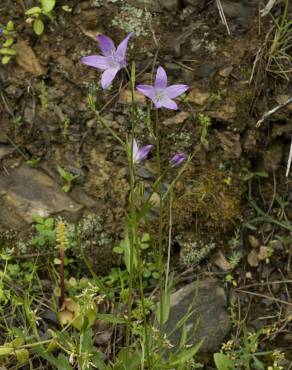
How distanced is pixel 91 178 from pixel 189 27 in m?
0.90

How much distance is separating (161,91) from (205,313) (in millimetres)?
1232

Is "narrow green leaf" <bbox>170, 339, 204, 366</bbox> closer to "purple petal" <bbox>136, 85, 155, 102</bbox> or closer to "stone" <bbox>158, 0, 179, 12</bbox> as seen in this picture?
"purple petal" <bbox>136, 85, 155, 102</bbox>

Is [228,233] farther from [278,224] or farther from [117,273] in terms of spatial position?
[117,273]

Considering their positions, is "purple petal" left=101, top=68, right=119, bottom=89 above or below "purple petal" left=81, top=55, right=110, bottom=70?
below

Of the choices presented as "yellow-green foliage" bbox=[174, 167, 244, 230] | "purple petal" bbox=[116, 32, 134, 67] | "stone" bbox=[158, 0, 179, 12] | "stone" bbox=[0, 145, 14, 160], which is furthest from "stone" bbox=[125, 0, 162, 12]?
"purple petal" bbox=[116, 32, 134, 67]

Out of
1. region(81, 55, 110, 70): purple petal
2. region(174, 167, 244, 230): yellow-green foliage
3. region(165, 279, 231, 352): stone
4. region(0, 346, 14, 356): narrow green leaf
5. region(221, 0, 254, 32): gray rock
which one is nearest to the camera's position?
region(81, 55, 110, 70): purple petal

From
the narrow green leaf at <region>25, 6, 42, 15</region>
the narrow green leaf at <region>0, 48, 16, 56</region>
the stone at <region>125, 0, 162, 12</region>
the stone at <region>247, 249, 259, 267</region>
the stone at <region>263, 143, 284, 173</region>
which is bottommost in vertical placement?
the stone at <region>247, 249, 259, 267</region>

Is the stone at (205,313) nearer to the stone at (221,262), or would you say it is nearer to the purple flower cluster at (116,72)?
the stone at (221,262)

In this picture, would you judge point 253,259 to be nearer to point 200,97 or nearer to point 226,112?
point 226,112

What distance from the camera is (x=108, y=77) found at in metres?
2.05

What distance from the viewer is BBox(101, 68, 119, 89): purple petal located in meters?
2.03

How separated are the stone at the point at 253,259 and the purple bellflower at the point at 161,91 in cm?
121

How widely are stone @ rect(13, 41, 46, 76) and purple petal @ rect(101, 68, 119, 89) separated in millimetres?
1138

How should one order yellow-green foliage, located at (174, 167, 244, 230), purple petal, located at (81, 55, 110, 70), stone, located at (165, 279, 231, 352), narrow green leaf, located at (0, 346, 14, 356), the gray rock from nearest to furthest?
purple petal, located at (81, 55, 110, 70)
narrow green leaf, located at (0, 346, 14, 356)
stone, located at (165, 279, 231, 352)
yellow-green foliage, located at (174, 167, 244, 230)
the gray rock
